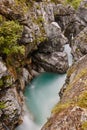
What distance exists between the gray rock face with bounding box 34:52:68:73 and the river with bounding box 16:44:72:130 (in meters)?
1.07

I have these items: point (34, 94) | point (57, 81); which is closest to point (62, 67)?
point (57, 81)

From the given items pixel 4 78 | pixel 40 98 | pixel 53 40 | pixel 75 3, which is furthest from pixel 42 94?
pixel 75 3

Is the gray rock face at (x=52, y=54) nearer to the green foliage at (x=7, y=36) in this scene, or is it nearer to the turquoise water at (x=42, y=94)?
the turquoise water at (x=42, y=94)

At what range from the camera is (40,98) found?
2998cm

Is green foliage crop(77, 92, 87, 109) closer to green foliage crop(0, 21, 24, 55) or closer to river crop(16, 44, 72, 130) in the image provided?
green foliage crop(0, 21, 24, 55)

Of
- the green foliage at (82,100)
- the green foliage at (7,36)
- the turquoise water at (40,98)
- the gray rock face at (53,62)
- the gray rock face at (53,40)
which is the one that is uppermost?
the green foliage at (7,36)

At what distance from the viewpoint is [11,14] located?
28.1 meters

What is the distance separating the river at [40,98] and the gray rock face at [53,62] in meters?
1.07

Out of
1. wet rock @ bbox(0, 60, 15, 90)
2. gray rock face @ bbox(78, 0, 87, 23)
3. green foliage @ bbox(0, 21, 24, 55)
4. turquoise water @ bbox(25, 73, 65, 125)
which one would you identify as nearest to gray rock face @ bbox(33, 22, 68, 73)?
turquoise water @ bbox(25, 73, 65, 125)

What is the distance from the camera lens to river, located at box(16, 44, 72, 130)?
25.0m

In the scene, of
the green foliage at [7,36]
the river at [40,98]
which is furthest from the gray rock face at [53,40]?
the green foliage at [7,36]

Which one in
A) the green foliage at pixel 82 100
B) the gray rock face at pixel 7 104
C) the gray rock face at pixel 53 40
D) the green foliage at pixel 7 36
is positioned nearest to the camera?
the green foliage at pixel 82 100

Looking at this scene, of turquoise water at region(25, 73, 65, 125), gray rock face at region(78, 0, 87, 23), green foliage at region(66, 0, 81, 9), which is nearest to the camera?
turquoise water at region(25, 73, 65, 125)

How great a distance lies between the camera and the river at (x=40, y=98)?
24953 mm
